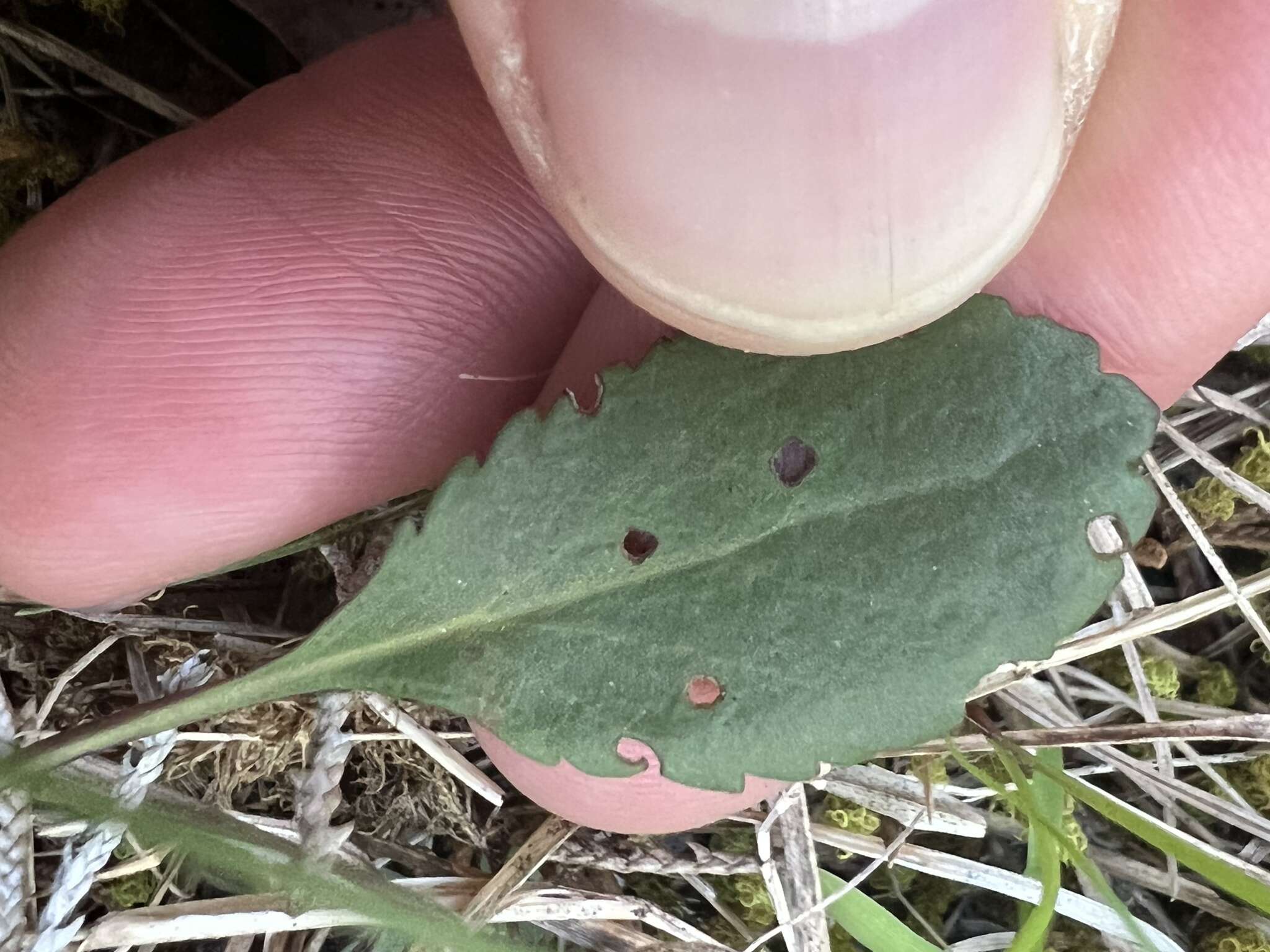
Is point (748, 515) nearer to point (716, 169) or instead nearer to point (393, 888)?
point (716, 169)

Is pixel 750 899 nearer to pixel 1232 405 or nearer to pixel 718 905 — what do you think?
pixel 718 905

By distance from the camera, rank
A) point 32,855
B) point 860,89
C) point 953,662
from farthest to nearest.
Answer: point 32,855
point 953,662
point 860,89

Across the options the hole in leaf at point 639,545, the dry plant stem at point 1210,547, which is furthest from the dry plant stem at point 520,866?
the dry plant stem at point 1210,547

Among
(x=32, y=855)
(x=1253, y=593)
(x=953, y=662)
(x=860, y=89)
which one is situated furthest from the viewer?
(x=1253, y=593)

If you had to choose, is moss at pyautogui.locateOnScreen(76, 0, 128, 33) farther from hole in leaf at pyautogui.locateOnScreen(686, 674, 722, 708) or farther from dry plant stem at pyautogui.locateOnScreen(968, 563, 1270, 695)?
dry plant stem at pyautogui.locateOnScreen(968, 563, 1270, 695)

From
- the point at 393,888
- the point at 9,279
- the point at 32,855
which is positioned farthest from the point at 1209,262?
the point at 32,855

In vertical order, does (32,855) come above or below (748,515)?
below

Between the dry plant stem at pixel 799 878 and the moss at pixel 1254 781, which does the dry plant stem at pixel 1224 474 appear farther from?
the dry plant stem at pixel 799 878
